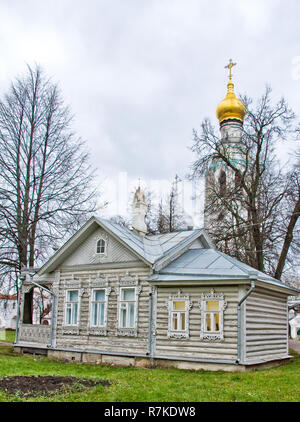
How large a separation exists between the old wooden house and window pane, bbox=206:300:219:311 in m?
0.03

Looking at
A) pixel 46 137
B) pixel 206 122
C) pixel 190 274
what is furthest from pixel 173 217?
pixel 190 274

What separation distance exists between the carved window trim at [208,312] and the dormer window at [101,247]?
446cm

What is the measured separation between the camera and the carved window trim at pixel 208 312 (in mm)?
13445

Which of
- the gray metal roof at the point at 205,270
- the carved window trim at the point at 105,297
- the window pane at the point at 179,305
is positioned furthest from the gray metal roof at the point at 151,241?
the carved window trim at the point at 105,297

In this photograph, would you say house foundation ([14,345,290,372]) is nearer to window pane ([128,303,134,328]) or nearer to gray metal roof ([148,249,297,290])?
window pane ([128,303,134,328])

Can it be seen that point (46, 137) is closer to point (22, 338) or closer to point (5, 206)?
point (5, 206)

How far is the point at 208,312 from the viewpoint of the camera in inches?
542

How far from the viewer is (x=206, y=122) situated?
933 inches

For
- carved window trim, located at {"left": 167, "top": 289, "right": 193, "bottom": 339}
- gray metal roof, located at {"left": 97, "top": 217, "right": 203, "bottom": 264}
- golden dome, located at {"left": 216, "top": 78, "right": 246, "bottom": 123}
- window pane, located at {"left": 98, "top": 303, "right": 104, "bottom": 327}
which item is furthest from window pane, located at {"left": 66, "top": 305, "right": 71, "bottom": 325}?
golden dome, located at {"left": 216, "top": 78, "right": 246, "bottom": 123}

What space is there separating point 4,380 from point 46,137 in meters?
15.6

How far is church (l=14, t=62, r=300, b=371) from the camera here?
13.5 metres

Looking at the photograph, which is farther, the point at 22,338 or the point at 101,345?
the point at 22,338

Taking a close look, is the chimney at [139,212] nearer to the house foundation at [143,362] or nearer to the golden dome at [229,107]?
the house foundation at [143,362]
